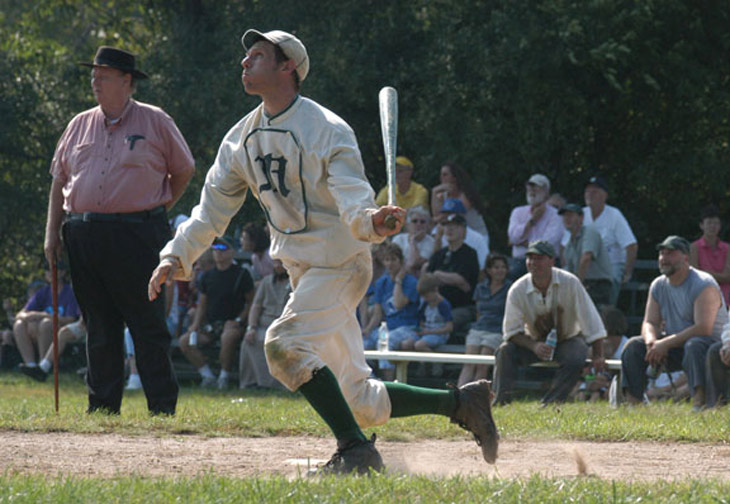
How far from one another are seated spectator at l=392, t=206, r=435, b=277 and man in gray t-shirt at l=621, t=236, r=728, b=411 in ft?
11.5

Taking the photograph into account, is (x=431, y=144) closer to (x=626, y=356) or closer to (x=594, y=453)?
(x=626, y=356)

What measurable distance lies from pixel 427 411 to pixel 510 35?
9486 mm

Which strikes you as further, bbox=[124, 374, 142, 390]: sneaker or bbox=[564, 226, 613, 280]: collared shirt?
bbox=[124, 374, 142, 390]: sneaker

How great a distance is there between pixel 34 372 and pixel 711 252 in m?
8.01

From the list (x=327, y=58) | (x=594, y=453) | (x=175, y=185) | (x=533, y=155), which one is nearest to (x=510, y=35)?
(x=533, y=155)

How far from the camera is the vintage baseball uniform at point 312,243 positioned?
574 centimetres

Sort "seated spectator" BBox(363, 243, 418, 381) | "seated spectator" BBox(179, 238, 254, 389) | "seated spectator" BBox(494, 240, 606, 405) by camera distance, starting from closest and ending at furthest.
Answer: "seated spectator" BBox(494, 240, 606, 405)
"seated spectator" BBox(363, 243, 418, 381)
"seated spectator" BBox(179, 238, 254, 389)

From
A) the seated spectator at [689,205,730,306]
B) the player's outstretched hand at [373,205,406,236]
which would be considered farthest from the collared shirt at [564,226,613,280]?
the player's outstretched hand at [373,205,406,236]

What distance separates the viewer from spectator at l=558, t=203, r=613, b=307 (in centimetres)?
1280

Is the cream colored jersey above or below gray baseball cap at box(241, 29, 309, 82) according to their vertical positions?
below

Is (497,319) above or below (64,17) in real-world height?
below

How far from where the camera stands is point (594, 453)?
6676 mm

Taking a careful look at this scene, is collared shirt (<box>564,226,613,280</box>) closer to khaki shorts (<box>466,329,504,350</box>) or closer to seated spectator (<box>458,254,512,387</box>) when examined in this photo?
seated spectator (<box>458,254,512,387</box>)

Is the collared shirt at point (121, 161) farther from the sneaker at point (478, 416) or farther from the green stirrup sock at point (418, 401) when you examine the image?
the sneaker at point (478, 416)
